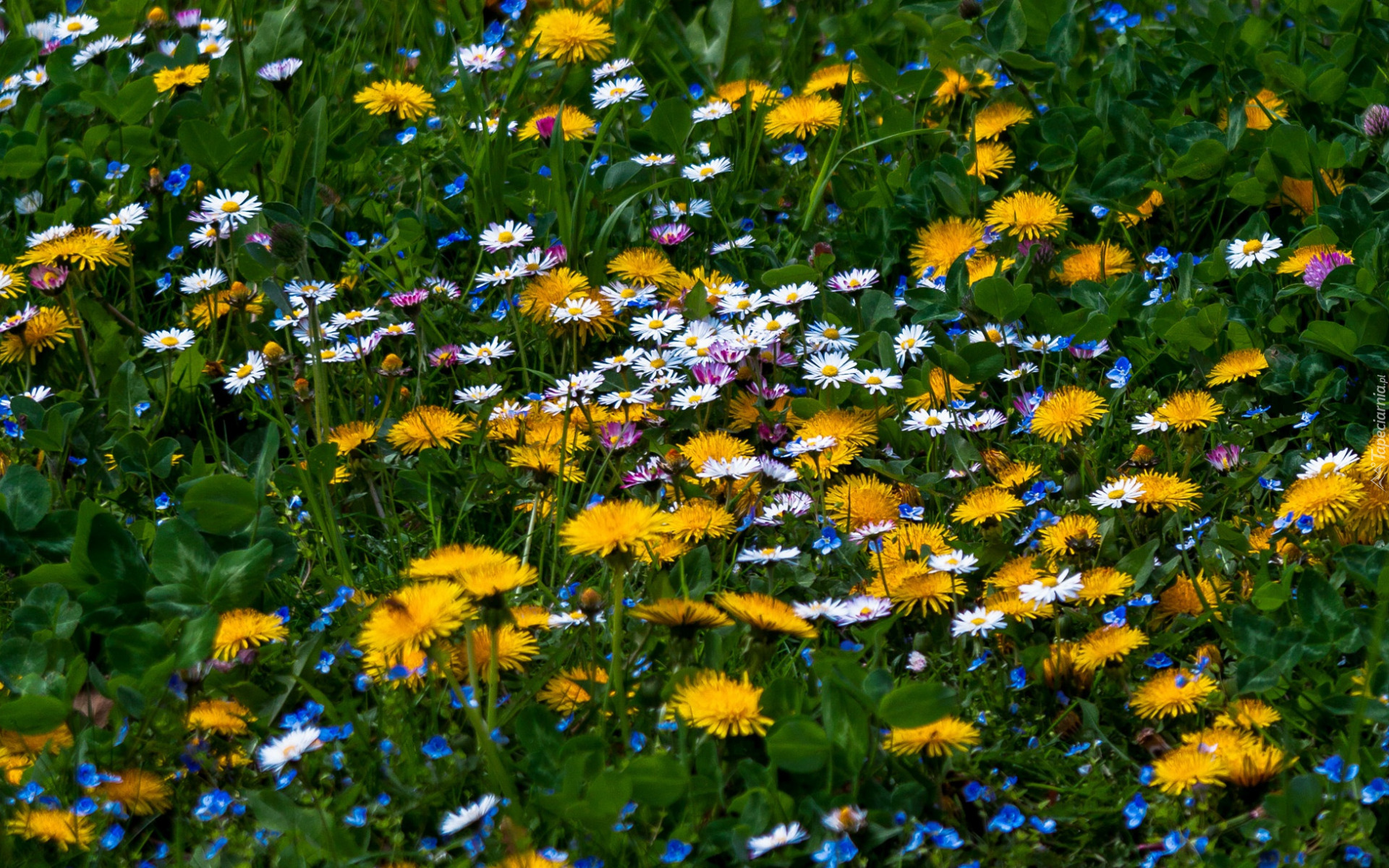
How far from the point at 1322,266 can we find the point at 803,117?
1.24 meters

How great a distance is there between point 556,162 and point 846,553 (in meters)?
1.25

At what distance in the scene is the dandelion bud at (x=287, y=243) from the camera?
8.27ft

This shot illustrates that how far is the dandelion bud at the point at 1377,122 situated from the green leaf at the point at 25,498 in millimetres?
2604

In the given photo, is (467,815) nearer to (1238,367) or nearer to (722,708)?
(722,708)

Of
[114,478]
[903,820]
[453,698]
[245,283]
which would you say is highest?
[245,283]

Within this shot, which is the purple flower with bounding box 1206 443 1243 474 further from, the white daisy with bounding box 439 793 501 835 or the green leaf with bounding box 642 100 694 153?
the green leaf with bounding box 642 100 694 153

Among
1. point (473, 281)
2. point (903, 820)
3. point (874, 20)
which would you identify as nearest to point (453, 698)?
point (903, 820)

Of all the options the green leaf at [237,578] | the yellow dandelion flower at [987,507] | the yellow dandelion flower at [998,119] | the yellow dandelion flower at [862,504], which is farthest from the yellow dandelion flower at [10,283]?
the yellow dandelion flower at [998,119]

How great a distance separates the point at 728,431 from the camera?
2.68 metres

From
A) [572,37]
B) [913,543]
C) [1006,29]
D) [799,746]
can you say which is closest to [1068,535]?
[913,543]

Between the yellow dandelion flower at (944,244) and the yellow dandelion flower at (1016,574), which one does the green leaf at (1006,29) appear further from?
the yellow dandelion flower at (1016,574)

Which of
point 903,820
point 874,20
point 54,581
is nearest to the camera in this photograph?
point 903,820

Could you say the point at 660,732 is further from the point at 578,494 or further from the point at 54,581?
the point at 54,581

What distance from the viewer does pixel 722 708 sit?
1800 millimetres
